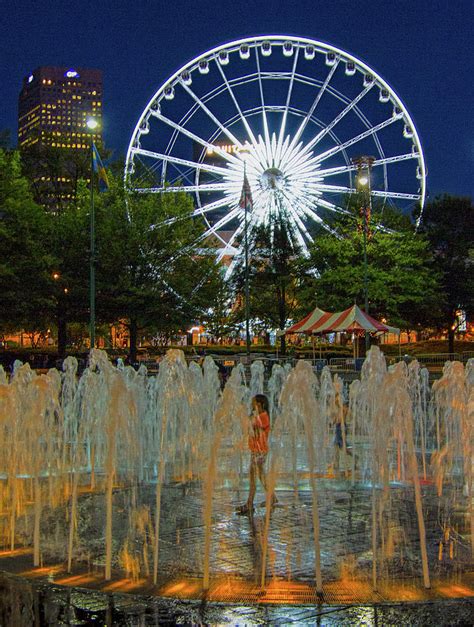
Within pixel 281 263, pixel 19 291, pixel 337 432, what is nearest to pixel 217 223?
pixel 281 263

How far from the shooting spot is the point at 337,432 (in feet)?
44.4

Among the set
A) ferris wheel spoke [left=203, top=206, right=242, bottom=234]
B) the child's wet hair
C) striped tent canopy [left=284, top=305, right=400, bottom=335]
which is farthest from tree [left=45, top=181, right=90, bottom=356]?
the child's wet hair

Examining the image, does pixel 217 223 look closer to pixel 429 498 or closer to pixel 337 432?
pixel 337 432

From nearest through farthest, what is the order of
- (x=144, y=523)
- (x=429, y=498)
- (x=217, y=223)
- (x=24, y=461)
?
(x=144, y=523)
(x=429, y=498)
(x=24, y=461)
(x=217, y=223)

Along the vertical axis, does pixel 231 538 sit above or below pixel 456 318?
below

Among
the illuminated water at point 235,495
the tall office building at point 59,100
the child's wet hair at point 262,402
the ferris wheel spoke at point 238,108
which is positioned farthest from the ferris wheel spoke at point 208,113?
the tall office building at point 59,100

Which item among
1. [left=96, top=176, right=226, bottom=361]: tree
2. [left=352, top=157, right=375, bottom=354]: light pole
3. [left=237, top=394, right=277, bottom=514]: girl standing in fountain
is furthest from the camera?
[left=96, top=176, right=226, bottom=361]: tree

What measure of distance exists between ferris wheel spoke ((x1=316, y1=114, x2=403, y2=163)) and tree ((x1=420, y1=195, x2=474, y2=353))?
316 inches

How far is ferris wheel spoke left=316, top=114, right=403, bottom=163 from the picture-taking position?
132 feet

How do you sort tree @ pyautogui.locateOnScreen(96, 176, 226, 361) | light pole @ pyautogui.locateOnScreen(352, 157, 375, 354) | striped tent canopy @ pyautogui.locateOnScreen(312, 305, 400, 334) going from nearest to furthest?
striped tent canopy @ pyautogui.locateOnScreen(312, 305, 400, 334) < light pole @ pyautogui.locateOnScreen(352, 157, 375, 354) < tree @ pyautogui.locateOnScreen(96, 176, 226, 361)

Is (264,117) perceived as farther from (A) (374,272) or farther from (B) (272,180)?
(A) (374,272)

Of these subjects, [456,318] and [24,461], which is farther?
[456,318]

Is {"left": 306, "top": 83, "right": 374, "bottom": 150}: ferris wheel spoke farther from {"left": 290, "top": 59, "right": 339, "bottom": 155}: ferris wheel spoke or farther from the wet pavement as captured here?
the wet pavement

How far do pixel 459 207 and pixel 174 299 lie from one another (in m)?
19.5
